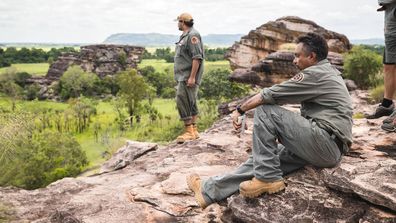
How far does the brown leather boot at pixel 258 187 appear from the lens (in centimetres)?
450

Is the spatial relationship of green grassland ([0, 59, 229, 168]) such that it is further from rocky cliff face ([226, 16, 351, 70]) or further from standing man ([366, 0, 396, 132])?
standing man ([366, 0, 396, 132])

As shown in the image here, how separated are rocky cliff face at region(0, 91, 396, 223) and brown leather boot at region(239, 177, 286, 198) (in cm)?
10

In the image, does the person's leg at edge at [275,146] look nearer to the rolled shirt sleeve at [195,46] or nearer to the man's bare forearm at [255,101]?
the man's bare forearm at [255,101]

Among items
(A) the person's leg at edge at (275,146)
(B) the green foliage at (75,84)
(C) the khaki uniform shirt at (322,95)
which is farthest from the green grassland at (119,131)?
(C) the khaki uniform shirt at (322,95)

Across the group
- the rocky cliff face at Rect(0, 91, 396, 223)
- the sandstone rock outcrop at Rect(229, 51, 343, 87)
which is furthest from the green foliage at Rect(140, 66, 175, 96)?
the rocky cliff face at Rect(0, 91, 396, 223)

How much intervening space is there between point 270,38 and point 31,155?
24117 millimetres

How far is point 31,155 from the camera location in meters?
28.5

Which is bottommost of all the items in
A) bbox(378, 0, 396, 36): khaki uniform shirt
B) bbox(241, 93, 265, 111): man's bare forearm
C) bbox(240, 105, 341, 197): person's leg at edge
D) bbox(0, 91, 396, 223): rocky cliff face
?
bbox(0, 91, 396, 223): rocky cliff face

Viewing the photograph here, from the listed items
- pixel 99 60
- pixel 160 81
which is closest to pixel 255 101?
pixel 160 81

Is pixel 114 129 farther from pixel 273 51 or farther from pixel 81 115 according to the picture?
pixel 273 51

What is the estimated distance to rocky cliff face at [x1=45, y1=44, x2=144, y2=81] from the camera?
111125mm

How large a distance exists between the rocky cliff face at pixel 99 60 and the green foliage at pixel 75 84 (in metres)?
12.9

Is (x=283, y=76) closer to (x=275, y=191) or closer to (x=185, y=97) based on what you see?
(x=185, y=97)

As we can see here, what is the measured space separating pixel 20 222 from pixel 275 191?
3.99 m
